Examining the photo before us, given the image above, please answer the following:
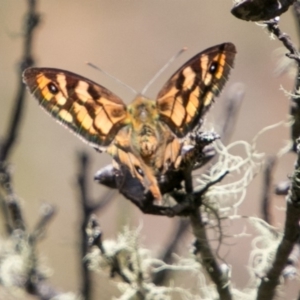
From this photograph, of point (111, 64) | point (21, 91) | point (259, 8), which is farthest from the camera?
point (111, 64)

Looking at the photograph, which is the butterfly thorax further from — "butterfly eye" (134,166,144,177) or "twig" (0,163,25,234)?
"twig" (0,163,25,234)

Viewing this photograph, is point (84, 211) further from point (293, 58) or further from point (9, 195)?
point (293, 58)

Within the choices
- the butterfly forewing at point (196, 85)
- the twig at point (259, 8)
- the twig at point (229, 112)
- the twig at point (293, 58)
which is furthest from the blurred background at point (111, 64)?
the twig at point (259, 8)

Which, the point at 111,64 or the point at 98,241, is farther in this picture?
the point at 111,64

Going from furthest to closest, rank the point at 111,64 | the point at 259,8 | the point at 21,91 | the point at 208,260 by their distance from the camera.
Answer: the point at 111,64
the point at 21,91
the point at 208,260
the point at 259,8

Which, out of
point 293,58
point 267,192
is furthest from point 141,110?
point 293,58

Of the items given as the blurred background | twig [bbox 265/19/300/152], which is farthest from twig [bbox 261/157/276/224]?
the blurred background
